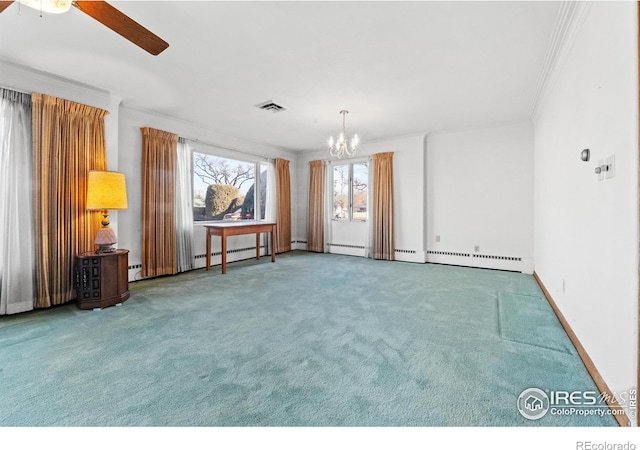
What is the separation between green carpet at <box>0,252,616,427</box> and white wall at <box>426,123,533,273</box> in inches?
59.4

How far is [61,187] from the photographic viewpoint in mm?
2996

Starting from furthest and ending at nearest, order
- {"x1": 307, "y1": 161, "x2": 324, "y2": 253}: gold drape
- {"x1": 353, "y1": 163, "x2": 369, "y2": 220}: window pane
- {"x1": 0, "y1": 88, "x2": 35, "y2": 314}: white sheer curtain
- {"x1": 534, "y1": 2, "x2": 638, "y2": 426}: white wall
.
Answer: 1. {"x1": 307, "y1": 161, "x2": 324, "y2": 253}: gold drape
2. {"x1": 353, "y1": 163, "x2": 369, "y2": 220}: window pane
3. {"x1": 0, "y1": 88, "x2": 35, "y2": 314}: white sheer curtain
4. {"x1": 534, "y1": 2, "x2": 638, "y2": 426}: white wall

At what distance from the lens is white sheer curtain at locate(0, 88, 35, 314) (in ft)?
8.85

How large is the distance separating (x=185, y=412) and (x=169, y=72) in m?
3.04

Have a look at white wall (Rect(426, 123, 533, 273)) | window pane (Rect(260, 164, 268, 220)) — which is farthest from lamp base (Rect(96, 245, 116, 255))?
white wall (Rect(426, 123, 533, 273))

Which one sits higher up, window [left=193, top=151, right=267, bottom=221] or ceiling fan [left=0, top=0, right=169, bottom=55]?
ceiling fan [left=0, top=0, right=169, bottom=55]

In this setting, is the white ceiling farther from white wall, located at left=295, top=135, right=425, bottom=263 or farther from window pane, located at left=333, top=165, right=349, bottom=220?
window pane, located at left=333, top=165, right=349, bottom=220

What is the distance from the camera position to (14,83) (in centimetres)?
277

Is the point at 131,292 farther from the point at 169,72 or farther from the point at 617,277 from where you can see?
the point at 617,277

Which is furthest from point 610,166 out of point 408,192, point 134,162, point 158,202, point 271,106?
point 134,162

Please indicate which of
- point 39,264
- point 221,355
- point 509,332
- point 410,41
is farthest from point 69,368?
point 410,41

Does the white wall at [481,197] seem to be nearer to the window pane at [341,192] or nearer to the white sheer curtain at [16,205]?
the window pane at [341,192]

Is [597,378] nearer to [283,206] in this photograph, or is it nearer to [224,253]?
[224,253]

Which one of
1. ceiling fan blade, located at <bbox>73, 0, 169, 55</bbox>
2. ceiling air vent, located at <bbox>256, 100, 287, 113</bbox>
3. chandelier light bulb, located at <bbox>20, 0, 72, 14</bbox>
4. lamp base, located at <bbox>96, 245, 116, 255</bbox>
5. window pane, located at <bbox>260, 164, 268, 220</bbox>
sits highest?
ceiling air vent, located at <bbox>256, 100, 287, 113</bbox>
